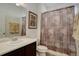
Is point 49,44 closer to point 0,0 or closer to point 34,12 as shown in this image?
point 34,12

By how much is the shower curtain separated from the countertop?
9.4 inches

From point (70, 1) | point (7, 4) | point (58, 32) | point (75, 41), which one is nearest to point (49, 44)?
point (58, 32)

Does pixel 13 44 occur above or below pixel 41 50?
above

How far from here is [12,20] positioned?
1.89 m

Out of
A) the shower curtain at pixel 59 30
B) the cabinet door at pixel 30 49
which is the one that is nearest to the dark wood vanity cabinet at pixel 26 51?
the cabinet door at pixel 30 49

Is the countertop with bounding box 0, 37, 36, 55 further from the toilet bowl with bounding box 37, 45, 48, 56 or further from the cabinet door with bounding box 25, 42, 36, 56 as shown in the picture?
the toilet bowl with bounding box 37, 45, 48, 56

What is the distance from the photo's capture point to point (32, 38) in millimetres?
1960

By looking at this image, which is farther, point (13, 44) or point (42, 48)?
point (42, 48)

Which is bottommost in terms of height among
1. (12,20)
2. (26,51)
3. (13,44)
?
(26,51)

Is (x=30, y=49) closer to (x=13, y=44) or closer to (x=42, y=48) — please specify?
(x=42, y=48)

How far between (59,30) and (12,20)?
0.76m

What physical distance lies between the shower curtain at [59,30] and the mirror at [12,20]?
13.5 inches

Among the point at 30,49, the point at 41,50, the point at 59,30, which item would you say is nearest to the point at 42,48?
the point at 41,50

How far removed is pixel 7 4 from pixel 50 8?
0.67m
